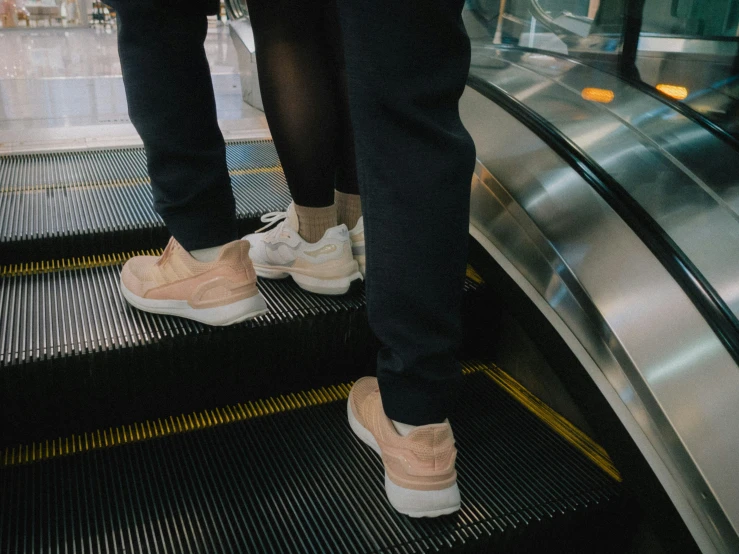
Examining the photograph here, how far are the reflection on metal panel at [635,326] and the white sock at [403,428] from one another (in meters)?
0.39

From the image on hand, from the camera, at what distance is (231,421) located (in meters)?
1.33

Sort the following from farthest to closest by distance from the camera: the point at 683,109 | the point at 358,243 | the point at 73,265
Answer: the point at 73,265
the point at 683,109
the point at 358,243

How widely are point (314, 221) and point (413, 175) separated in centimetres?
57

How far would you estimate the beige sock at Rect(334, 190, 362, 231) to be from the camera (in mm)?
1490

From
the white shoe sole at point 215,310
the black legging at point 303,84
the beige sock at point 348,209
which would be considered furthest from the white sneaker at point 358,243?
the white shoe sole at point 215,310

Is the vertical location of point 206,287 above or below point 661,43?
below

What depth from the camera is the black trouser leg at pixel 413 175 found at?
0.79 meters

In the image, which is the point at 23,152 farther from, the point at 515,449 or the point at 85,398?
the point at 515,449

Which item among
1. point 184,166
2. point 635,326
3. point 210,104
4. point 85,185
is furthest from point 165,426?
point 85,185

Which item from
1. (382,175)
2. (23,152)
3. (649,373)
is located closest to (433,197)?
(382,175)

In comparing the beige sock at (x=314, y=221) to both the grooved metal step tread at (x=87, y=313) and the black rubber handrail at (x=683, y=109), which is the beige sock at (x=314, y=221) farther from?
the black rubber handrail at (x=683, y=109)

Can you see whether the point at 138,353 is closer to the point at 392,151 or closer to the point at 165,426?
the point at 165,426

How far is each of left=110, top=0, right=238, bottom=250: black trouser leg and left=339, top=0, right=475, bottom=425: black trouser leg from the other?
37 centimetres

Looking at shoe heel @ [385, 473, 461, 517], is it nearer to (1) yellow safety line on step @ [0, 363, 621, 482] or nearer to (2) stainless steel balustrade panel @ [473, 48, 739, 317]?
(1) yellow safety line on step @ [0, 363, 621, 482]
